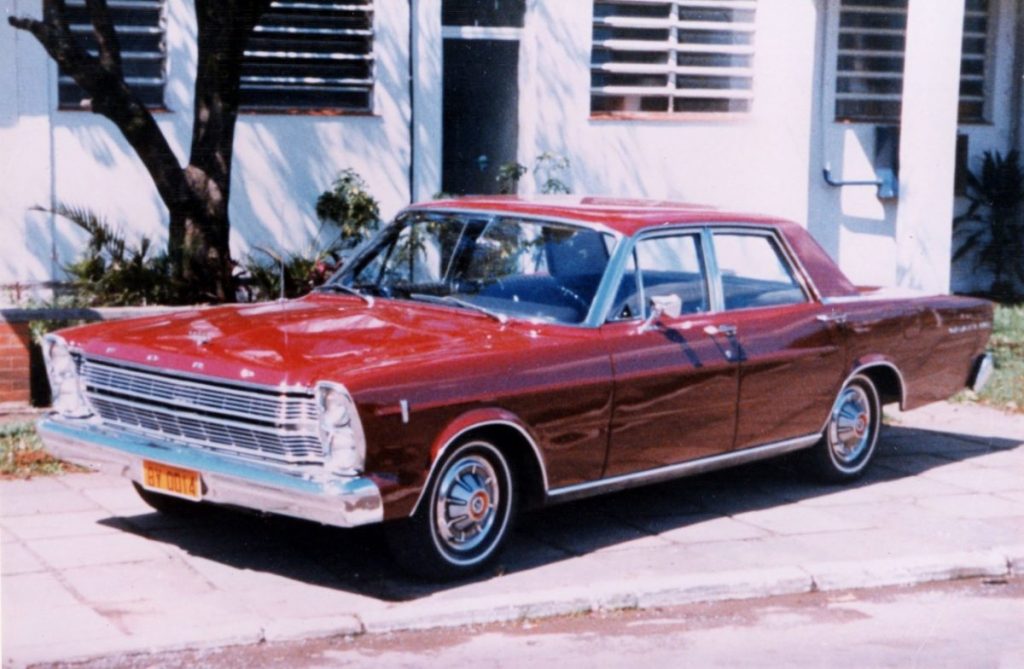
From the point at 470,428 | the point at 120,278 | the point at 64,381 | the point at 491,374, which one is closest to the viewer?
the point at 470,428

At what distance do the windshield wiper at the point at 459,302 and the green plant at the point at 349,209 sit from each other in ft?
19.4

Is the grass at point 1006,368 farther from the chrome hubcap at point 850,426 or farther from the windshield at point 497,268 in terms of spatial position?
the windshield at point 497,268

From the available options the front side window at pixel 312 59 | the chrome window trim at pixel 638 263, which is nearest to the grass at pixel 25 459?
the chrome window trim at pixel 638 263

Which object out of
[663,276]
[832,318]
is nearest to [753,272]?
[832,318]

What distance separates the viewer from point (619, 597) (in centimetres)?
642

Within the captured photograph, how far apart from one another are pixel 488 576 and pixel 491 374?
929 mm

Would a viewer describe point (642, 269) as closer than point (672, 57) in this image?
Yes

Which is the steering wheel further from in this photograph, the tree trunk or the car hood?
the tree trunk

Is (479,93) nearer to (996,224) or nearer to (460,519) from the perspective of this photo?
(996,224)

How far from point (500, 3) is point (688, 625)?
9377 millimetres

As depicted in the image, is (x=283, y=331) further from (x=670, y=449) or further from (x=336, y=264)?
(x=336, y=264)

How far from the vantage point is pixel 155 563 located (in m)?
6.68

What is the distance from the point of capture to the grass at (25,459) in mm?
8258

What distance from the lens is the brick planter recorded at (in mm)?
9547
